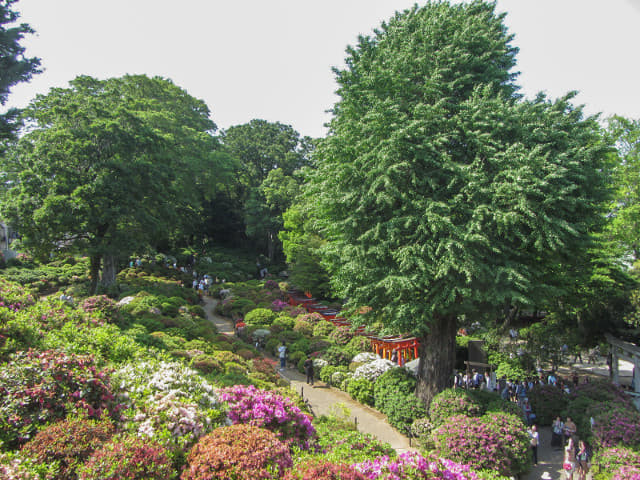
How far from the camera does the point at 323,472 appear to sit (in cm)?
537

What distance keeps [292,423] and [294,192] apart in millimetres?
37730

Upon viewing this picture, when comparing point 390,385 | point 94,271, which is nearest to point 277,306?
point 94,271

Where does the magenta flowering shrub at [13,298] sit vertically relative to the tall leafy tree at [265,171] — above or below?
below

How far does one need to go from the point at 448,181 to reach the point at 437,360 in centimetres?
657

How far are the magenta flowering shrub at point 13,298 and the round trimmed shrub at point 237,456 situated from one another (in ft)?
21.3

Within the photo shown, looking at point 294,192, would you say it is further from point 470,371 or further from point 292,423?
point 292,423

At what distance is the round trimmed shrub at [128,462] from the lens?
475 centimetres

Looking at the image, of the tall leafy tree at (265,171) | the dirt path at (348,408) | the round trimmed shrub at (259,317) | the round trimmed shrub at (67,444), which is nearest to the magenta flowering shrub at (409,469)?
the round trimmed shrub at (67,444)

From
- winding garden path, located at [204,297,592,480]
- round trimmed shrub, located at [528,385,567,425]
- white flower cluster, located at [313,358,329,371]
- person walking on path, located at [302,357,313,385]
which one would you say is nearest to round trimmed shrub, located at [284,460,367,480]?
winding garden path, located at [204,297,592,480]

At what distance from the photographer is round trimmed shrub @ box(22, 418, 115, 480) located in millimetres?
4969

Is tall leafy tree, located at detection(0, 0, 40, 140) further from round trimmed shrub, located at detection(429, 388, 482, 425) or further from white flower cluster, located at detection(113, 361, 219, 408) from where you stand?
round trimmed shrub, located at detection(429, 388, 482, 425)

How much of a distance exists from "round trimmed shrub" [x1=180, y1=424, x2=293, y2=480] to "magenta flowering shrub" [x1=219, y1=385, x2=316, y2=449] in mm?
A: 993

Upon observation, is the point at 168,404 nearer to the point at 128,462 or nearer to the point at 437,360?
the point at 128,462

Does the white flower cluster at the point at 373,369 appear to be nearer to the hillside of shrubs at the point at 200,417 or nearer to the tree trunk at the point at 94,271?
the hillside of shrubs at the point at 200,417
